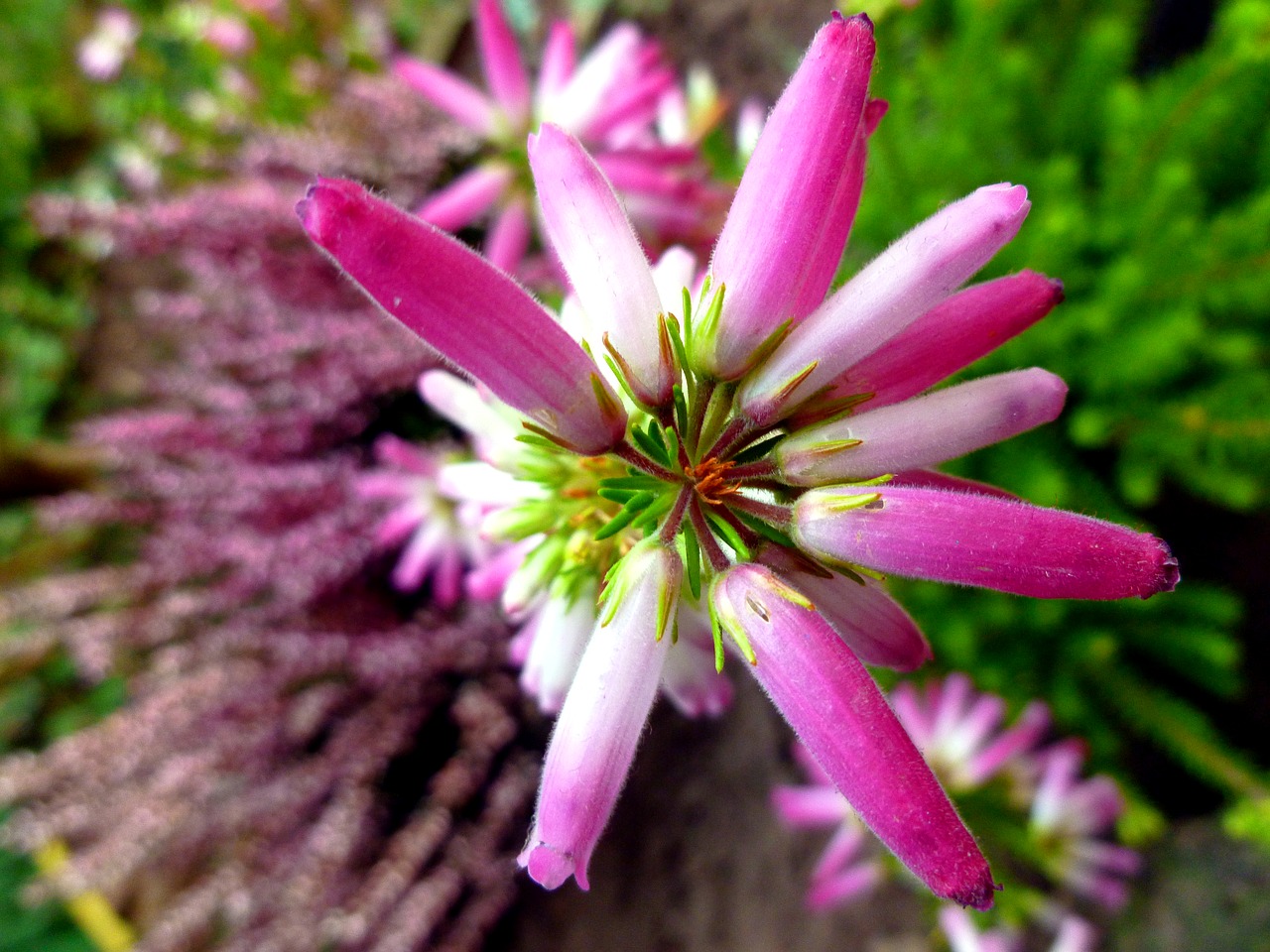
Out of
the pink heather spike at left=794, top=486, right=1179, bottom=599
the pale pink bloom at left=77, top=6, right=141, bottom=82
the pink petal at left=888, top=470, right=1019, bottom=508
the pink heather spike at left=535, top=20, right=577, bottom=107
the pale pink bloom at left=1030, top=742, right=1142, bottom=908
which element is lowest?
the pale pink bloom at left=1030, top=742, right=1142, bottom=908

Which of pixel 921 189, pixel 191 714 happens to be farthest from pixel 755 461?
pixel 191 714

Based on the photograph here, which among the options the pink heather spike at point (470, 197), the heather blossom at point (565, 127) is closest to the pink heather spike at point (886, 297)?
the heather blossom at point (565, 127)

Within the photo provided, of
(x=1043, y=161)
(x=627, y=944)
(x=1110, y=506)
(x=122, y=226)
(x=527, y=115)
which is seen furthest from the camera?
(x=627, y=944)

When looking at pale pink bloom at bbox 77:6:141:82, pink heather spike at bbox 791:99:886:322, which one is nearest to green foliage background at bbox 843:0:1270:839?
pink heather spike at bbox 791:99:886:322

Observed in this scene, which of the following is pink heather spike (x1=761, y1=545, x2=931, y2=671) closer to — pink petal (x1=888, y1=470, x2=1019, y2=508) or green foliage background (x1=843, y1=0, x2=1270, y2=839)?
pink petal (x1=888, y1=470, x2=1019, y2=508)

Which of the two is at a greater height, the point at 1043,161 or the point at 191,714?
the point at 1043,161

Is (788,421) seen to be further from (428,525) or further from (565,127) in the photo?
(428,525)

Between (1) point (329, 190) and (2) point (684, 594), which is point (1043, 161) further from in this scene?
(1) point (329, 190)

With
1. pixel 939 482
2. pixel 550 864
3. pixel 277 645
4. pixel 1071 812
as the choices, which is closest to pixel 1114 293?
pixel 1071 812
